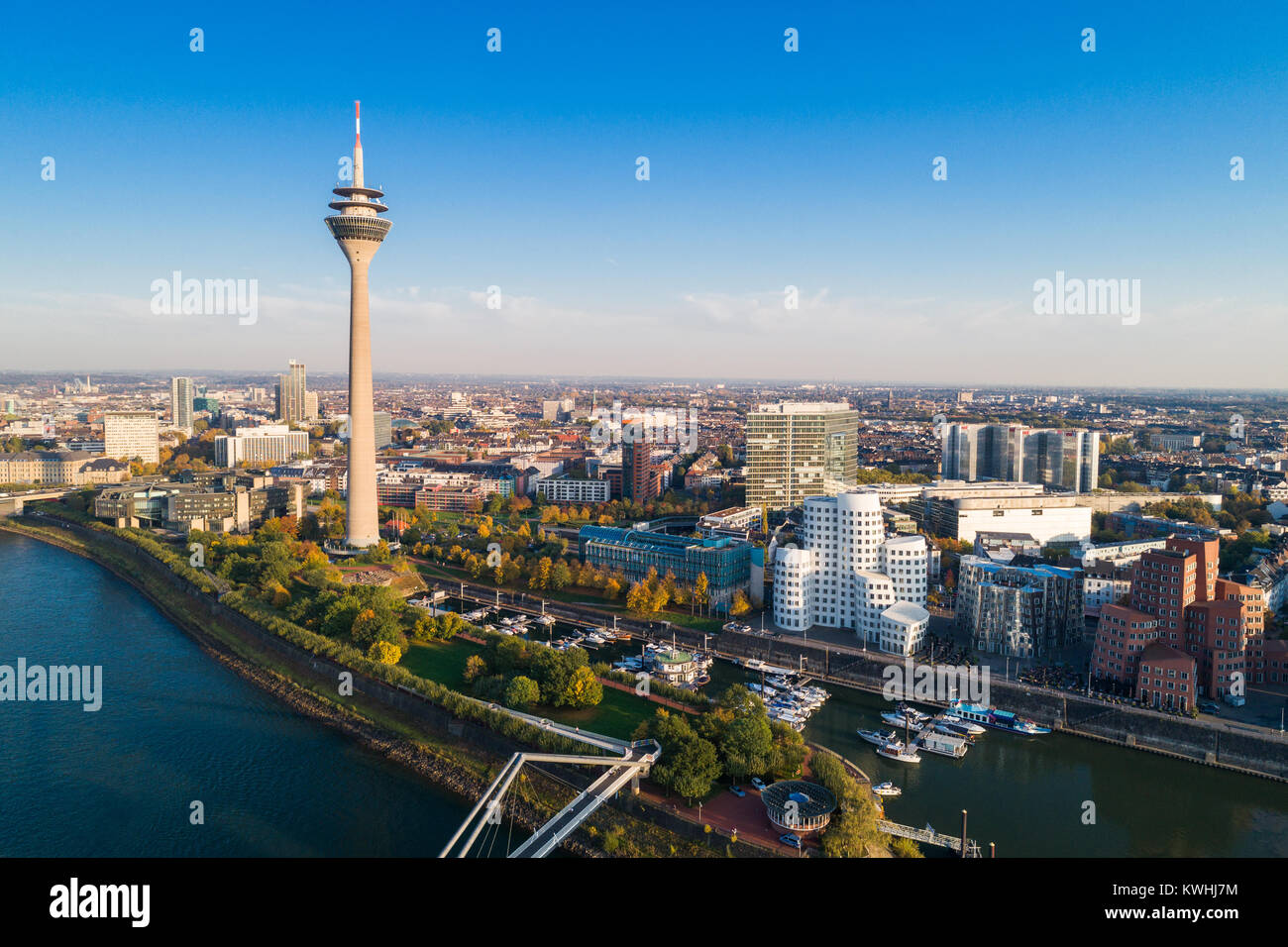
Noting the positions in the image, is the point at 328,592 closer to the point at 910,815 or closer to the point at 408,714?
the point at 408,714

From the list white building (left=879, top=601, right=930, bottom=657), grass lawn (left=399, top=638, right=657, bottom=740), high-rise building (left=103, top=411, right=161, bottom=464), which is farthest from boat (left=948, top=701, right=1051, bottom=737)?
high-rise building (left=103, top=411, right=161, bottom=464)

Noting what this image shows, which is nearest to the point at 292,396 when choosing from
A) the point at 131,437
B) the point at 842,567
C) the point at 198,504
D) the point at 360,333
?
the point at 131,437

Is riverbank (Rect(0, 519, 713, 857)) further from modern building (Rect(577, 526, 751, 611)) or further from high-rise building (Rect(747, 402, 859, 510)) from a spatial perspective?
high-rise building (Rect(747, 402, 859, 510))

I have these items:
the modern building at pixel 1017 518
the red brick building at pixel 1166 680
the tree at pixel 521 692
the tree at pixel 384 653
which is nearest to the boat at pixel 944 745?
the red brick building at pixel 1166 680

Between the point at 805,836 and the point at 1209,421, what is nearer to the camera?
the point at 805,836

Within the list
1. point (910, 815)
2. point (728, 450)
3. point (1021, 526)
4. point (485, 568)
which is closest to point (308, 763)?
point (910, 815)

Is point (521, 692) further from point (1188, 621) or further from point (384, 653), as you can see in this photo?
point (1188, 621)

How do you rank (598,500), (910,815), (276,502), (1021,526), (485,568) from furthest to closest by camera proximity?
(598,500)
(276,502)
(1021,526)
(485,568)
(910,815)
